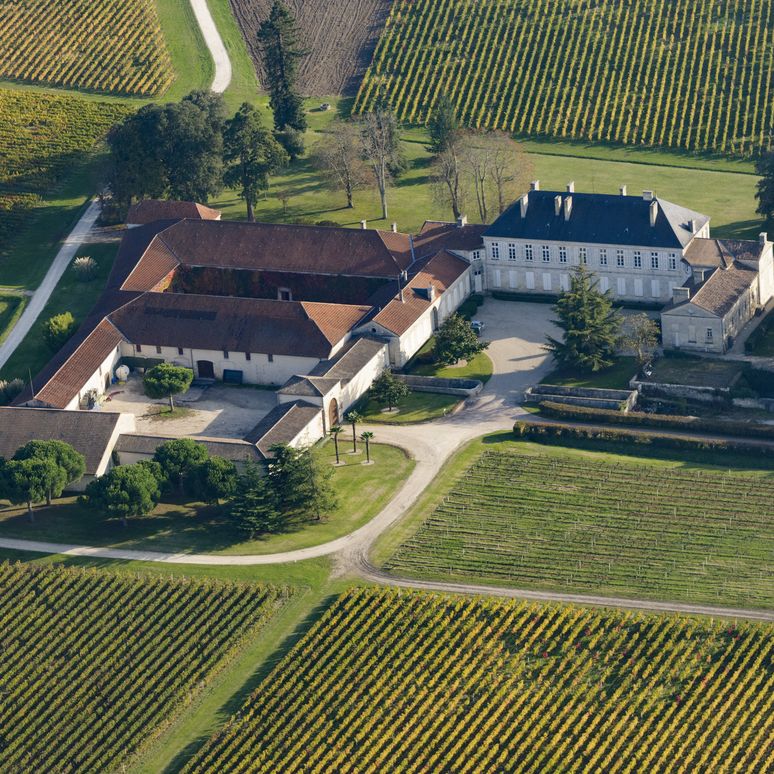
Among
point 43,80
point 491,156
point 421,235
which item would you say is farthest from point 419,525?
point 43,80

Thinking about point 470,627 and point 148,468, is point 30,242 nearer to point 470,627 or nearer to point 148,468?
point 148,468

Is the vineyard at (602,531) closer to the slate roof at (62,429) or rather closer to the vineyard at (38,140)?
the slate roof at (62,429)

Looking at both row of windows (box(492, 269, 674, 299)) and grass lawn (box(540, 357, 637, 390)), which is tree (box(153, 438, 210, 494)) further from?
row of windows (box(492, 269, 674, 299))

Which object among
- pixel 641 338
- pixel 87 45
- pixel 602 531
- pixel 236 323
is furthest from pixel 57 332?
→ pixel 87 45

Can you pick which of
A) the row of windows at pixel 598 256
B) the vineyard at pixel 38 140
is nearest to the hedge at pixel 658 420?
the row of windows at pixel 598 256

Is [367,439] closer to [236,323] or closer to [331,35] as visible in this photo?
[236,323]

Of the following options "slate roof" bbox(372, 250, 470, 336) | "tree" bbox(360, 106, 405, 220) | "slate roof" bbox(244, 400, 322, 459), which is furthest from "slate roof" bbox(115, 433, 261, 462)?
"tree" bbox(360, 106, 405, 220)
